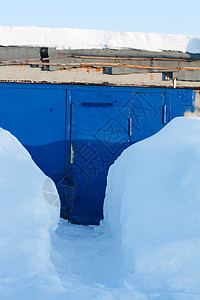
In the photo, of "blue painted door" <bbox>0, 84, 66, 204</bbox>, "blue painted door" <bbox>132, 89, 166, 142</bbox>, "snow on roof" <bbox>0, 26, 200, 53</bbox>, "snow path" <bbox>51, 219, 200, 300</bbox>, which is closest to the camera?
"snow path" <bbox>51, 219, 200, 300</bbox>

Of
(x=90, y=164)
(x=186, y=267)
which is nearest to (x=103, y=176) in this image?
(x=90, y=164)

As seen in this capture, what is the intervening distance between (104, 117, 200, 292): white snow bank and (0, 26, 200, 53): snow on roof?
2707 mm

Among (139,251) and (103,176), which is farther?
(103,176)

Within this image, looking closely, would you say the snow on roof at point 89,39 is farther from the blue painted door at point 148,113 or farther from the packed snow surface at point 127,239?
the packed snow surface at point 127,239

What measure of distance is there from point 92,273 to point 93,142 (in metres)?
3.05

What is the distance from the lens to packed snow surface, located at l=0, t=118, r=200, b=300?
4.63 ft

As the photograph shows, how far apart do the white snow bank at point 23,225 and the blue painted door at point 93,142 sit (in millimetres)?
1960

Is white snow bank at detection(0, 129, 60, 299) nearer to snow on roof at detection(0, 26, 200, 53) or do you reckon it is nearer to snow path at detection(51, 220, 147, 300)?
snow path at detection(51, 220, 147, 300)

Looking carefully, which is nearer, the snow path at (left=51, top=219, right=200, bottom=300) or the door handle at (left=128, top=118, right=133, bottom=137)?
the snow path at (left=51, top=219, right=200, bottom=300)

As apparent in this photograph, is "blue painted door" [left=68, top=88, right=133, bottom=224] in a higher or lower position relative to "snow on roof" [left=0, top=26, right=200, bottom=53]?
lower

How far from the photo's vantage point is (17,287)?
1.37m

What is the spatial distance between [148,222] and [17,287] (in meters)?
0.81

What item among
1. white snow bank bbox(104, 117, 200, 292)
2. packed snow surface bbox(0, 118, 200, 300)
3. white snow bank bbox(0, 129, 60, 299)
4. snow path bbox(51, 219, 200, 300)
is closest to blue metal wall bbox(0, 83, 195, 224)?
snow path bbox(51, 219, 200, 300)

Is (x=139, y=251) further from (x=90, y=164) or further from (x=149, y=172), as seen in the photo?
(x=90, y=164)
